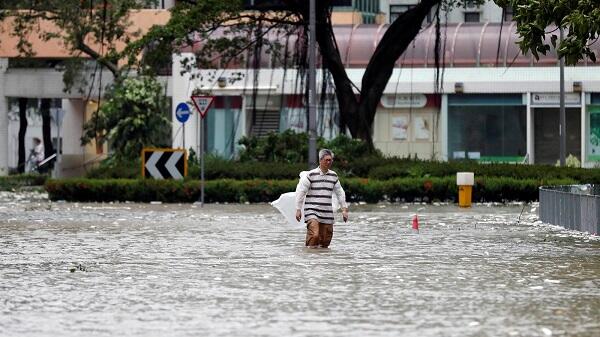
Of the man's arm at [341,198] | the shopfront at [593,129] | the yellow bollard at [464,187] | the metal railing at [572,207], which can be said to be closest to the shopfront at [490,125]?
Answer: the shopfront at [593,129]

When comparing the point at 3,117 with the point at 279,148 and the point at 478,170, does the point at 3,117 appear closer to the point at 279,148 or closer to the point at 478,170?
the point at 279,148

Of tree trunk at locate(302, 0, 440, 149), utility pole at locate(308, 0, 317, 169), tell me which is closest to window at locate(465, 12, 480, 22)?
tree trunk at locate(302, 0, 440, 149)

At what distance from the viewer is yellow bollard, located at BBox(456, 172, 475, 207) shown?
42938 millimetres

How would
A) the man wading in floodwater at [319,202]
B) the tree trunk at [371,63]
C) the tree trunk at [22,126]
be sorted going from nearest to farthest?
the man wading in floodwater at [319,202] < the tree trunk at [371,63] < the tree trunk at [22,126]

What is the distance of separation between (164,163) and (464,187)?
8.47m

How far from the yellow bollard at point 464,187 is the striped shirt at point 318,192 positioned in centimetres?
1801

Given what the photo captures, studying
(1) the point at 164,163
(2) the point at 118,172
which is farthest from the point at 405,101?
(1) the point at 164,163

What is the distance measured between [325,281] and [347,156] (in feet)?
101

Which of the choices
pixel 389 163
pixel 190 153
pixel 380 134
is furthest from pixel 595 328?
pixel 380 134

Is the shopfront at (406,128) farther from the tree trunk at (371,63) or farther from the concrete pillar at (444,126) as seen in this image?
the tree trunk at (371,63)

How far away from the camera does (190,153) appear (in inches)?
2085

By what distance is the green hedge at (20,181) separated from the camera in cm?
6097

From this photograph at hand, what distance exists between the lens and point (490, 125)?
222 ft

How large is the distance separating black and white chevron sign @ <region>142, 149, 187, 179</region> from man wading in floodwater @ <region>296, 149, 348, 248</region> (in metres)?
21.3
